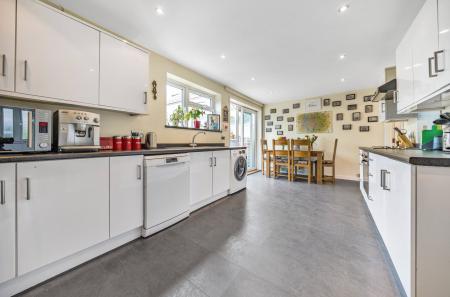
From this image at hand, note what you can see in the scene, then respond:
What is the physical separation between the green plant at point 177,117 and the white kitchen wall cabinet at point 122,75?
0.78m

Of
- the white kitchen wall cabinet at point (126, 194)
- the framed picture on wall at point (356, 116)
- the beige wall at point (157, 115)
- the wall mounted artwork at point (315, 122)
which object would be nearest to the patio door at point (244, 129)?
the beige wall at point (157, 115)

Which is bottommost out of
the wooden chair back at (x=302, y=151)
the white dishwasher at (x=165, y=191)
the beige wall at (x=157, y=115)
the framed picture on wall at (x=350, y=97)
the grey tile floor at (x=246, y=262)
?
the grey tile floor at (x=246, y=262)

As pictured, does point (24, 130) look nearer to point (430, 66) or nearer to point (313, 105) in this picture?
point (430, 66)

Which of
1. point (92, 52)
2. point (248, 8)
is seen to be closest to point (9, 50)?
point (92, 52)

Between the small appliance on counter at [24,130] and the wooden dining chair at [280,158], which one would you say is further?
the wooden dining chair at [280,158]

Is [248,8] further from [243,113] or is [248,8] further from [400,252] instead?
[243,113]

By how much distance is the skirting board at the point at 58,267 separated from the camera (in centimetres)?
108

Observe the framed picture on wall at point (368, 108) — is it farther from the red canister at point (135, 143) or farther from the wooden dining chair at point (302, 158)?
the red canister at point (135, 143)

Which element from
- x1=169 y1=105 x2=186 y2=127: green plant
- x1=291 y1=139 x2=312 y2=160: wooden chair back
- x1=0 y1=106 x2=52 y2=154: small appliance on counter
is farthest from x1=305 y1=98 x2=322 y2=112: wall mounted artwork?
x1=0 y1=106 x2=52 y2=154: small appliance on counter

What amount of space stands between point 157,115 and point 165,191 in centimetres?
130

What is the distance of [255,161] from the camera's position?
19.4 feet

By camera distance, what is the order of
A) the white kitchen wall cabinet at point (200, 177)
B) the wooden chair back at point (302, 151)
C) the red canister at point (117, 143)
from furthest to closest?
the wooden chair back at point (302, 151) → the white kitchen wall cabinet at point (200, 177) → the red canister at point (117, 143)

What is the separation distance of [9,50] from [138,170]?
1.26 m

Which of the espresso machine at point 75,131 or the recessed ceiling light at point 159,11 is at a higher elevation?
the recessed ceiling light at point 159,11
